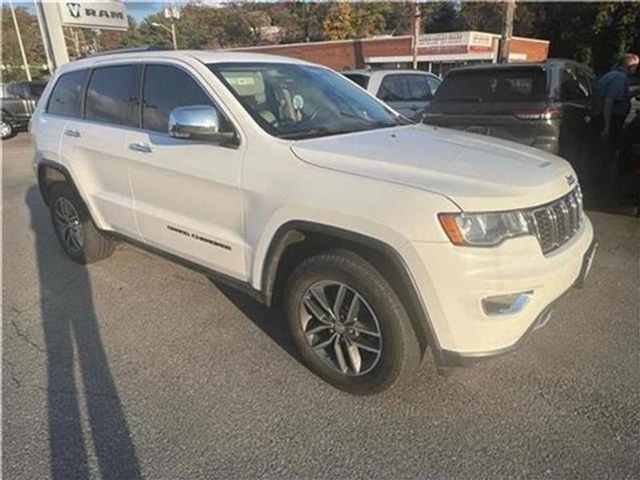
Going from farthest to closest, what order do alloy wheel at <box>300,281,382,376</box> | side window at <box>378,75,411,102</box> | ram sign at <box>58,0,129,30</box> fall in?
ram sign at <box>58,0,129,30</box>
side window at <box>378,75,411,102</box>
alloy wheel at <box>300,281,382,376</box>

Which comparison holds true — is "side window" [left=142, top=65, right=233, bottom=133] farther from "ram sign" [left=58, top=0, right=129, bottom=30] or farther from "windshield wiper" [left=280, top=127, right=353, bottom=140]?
"ram sign" [left=58, top=0, right=129, bottom=30]

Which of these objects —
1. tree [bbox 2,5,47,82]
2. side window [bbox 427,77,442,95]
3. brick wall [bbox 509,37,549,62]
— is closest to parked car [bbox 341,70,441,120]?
side window [bbox 427,77,442,95]

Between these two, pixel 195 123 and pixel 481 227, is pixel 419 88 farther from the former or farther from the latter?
pixel 481 227

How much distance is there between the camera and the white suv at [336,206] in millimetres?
2350

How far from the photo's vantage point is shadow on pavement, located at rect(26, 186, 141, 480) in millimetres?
2425

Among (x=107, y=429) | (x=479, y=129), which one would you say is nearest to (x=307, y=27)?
(x=479, y=129)

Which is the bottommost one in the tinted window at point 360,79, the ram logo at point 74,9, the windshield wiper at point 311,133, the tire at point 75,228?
the tire at point 75,228

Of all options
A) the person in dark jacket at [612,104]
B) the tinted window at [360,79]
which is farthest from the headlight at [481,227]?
the tinted window at [360,79]

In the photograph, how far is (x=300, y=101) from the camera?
138 inches

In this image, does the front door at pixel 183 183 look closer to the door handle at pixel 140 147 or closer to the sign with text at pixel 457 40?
the door handle at pixel 140 147

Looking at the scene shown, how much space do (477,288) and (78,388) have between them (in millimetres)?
2381

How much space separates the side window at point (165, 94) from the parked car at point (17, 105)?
16.2 metres

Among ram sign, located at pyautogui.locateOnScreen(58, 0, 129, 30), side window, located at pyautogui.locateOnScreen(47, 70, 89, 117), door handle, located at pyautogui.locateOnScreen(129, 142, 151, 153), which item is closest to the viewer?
door handle, located at pyautogui.locateOnScreen(129, 142, 151, 153)

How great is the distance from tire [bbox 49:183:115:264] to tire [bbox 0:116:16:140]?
1451 cm
